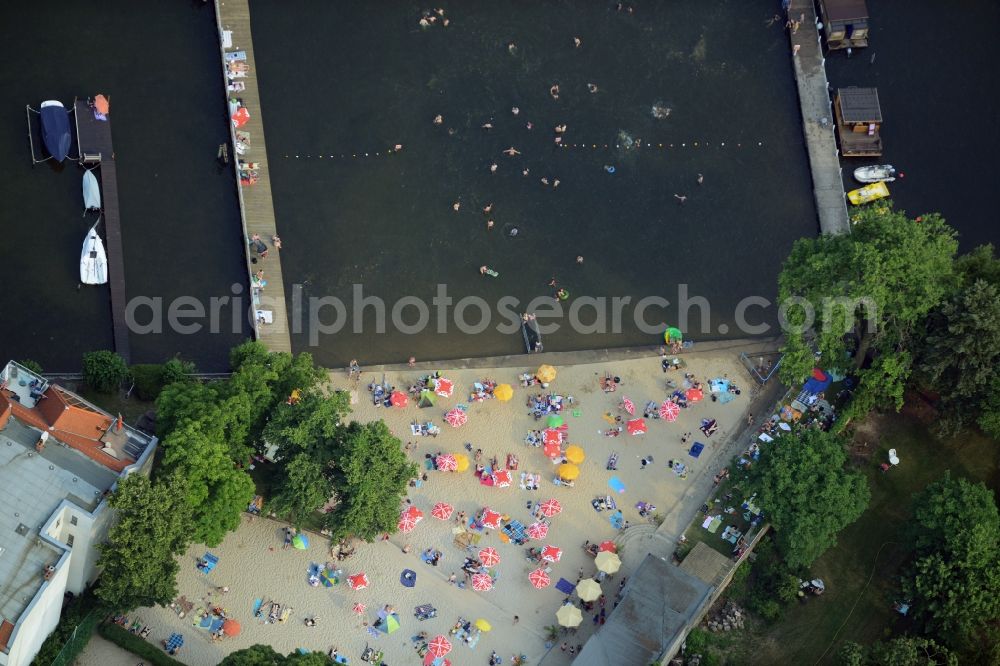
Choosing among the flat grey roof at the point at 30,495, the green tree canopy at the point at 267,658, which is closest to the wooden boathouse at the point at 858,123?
the green tree canopy at the point at 267,658

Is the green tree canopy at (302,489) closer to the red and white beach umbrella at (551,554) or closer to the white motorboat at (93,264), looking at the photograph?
the red and white beach umbrella at (551,554)

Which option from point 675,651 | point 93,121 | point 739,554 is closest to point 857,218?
point 739,554

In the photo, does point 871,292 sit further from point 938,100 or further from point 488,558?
point 488,558

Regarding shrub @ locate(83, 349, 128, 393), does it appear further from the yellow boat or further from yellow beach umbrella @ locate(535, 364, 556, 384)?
the yellow boat

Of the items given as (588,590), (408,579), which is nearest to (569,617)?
(588,590)

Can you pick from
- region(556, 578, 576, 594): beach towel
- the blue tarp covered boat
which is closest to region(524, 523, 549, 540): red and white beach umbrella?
region(556, 578, 576, 594): beach towel

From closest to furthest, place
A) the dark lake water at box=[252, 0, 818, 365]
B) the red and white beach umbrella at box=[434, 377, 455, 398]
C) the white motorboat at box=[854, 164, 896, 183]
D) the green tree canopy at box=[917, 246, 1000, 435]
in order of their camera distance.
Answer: the green tree canopy at box=[917, 246, 1000, 435] < the red and white beach umbrella at box=[434, 377, 455, 398] < the dark lake water at box=[252, 0, 818, 365] < the white motorboat at box=[854, 164, 896, 183]
